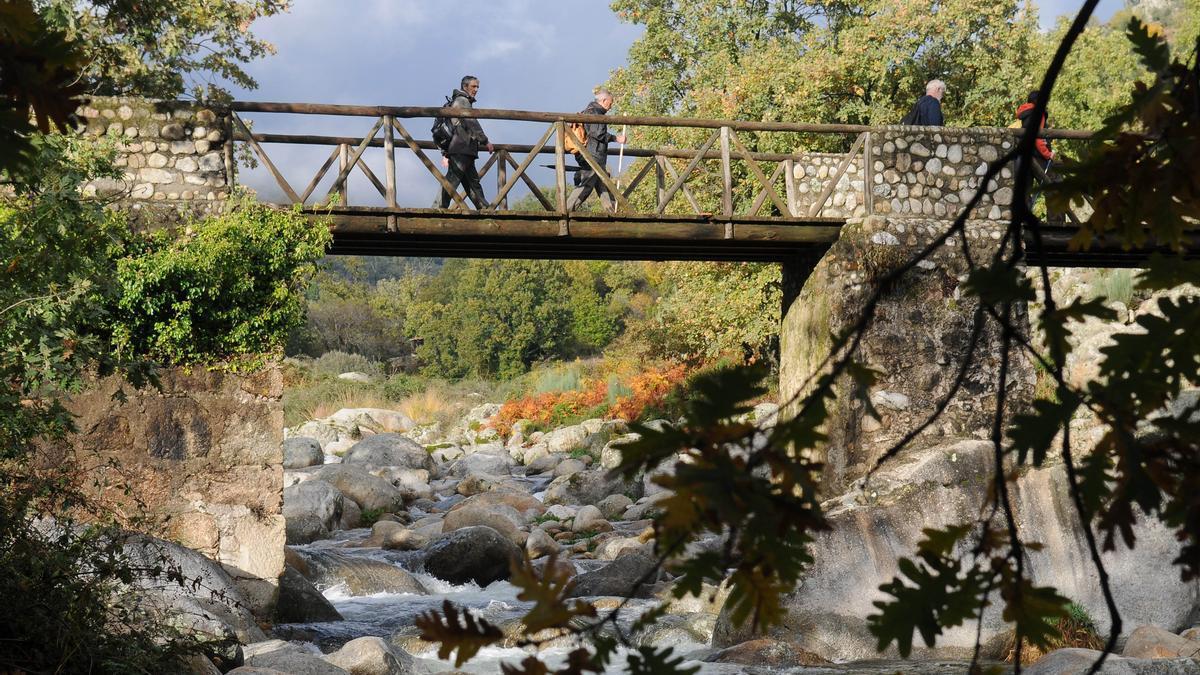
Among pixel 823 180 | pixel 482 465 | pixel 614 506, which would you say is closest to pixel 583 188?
Result: pixel 823 180

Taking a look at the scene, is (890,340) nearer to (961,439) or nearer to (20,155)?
(961,439)

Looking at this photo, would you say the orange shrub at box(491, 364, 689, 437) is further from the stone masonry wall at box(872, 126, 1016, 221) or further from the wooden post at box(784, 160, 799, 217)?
the stone masonry wall at box(872, 126, 1016, 221)

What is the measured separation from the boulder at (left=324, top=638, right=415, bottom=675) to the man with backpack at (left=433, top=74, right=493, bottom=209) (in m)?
4.65

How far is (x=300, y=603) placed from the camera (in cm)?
970

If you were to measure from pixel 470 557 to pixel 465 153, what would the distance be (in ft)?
13.3

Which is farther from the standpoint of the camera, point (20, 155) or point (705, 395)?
point (20, 155)

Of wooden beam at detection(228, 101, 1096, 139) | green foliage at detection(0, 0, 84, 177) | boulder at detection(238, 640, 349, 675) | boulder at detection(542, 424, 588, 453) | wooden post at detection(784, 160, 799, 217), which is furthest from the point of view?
boulder at detection(542, 424, 588, 453)

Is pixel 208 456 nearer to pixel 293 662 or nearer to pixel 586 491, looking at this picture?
pixel 293 662

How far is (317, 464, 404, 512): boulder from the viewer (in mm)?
15555

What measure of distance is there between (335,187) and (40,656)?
6.13m

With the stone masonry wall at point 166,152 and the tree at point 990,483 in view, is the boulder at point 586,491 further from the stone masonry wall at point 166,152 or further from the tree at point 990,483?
the tree at point 990,483

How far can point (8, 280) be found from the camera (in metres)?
5.27

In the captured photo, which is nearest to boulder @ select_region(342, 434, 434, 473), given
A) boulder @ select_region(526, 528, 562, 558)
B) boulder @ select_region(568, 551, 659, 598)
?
boulder @ select_region(526, 528, 562, 558)

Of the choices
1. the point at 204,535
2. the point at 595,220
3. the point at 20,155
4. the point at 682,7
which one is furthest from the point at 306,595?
the point at 682,7
